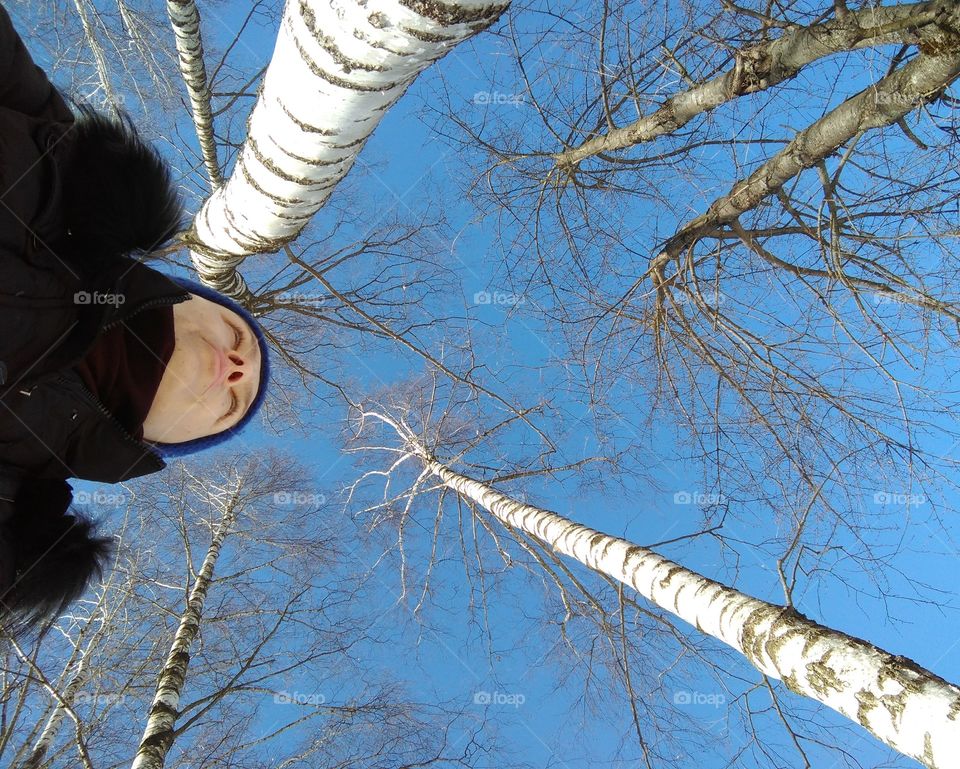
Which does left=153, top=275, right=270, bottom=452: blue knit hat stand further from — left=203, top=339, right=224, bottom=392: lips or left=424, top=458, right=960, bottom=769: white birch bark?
left=424, top=458, right=960, bottom=769: white birch bark

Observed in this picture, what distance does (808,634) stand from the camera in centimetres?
168

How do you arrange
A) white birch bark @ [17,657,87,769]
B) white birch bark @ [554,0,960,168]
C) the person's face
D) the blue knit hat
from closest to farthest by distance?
the person's face
the blue knit hat
white birch bark @ [554,0,960,168]
white birch bark @ [17,657,87,769]


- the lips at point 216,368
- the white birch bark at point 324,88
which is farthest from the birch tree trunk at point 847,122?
the lips at point 216,368

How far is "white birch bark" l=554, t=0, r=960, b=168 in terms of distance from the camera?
1746 mm

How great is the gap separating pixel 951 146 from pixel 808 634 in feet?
6.40

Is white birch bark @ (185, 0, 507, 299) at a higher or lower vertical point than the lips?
higher

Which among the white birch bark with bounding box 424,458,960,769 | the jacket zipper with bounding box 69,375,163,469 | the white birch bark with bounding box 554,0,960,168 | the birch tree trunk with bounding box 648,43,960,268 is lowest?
the jacket zipper with bounding box 69,375,163,469

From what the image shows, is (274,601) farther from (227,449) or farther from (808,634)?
(808,634)

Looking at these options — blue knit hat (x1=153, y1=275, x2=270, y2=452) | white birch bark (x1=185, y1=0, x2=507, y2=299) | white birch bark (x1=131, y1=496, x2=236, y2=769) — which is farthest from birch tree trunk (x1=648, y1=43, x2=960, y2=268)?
white birch bark (x1=131, y1=496, x2=236, y2=769)

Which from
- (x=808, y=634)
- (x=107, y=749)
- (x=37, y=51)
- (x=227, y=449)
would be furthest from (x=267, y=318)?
(x=808, y=634)

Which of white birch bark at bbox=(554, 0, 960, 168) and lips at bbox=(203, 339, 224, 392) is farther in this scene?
white birch bark at bbox=(554, 0, 960, 168)

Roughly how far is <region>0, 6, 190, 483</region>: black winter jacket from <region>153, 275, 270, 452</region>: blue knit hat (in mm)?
185

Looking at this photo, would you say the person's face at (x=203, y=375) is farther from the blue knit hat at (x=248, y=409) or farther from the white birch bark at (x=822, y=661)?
the white birch bark at (x=822, y=661)

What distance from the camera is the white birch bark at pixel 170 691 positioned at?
10.5 ft
